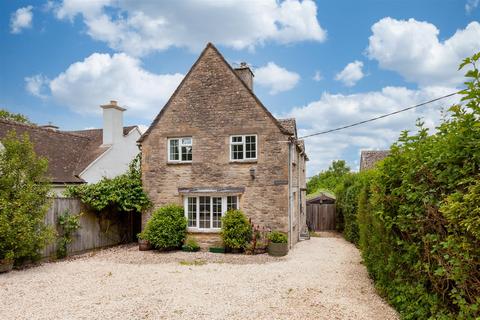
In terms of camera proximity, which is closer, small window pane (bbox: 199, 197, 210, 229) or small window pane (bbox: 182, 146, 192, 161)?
small window pane (bbox: 199, 197, 210, 229)

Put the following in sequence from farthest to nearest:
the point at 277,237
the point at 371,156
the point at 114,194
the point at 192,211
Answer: the point at 371,156, the point at 192,211, the point at 114,194, the point at 277,237

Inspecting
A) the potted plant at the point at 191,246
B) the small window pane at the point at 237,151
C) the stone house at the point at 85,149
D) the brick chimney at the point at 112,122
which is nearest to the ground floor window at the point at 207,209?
the potted plant at the point at 191,246

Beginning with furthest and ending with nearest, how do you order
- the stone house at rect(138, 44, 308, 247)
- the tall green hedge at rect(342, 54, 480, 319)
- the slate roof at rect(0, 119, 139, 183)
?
the slate roof at rect(0, 119, 139, 183)
the stone house at rect(138, 44, 308, 247)
the tall green hedge at rect(342, 54, 480, 319)

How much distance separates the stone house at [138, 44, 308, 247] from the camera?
52.1 feet

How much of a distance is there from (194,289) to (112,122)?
59.2ft

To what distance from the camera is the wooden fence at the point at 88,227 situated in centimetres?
1420

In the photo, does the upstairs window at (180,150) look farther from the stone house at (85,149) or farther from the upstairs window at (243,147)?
the stone house at (85,149)

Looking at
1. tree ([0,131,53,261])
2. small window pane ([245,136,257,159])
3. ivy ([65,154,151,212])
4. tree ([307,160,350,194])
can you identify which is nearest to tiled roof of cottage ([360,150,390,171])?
tree ([307,160,350,194])

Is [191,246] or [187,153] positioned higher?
[187,153]

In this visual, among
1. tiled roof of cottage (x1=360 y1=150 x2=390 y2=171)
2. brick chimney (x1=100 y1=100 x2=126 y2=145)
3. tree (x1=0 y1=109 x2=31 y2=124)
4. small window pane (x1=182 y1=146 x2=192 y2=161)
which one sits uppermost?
tree (x1=0 y1=109 x2=31 y2=124)

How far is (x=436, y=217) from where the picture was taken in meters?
5.22

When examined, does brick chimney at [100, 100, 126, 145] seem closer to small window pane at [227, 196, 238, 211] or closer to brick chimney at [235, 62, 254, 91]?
brick chimney at [235, 62, 254, 91]

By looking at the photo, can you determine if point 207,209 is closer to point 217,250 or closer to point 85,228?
point 217,250

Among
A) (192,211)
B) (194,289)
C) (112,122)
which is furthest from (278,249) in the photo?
(112,122)
